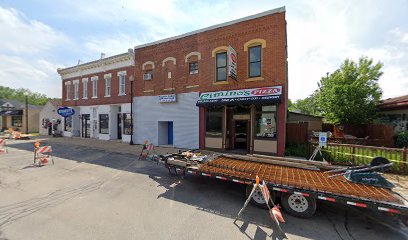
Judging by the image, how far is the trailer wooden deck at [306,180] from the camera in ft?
14.3

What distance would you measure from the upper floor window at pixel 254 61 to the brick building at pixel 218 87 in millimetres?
65

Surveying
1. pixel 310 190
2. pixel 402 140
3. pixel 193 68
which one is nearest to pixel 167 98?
pixel 193 68

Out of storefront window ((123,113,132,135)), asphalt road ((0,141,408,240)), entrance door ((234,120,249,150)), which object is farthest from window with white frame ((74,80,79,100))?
entrance door ((234,120,249,150))

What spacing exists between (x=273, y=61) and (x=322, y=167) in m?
7.42

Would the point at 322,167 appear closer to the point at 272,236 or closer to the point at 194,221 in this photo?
the point at 272,236

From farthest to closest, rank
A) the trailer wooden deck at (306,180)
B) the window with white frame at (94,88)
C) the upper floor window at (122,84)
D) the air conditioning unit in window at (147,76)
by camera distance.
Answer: the window with white frame at (94,88)
the upper floor window at (122,84)
the air conditioning unit in window at (147,76)
the trailer wooden deck at (306,180)

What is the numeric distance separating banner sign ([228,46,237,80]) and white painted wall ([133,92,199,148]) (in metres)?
3.55

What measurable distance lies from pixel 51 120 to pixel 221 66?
27.1 metres

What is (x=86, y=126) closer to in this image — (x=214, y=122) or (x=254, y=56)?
(x=214, y=122)

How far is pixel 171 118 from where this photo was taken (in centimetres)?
1550

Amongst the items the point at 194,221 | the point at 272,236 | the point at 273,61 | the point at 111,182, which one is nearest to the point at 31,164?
the point at 111,182

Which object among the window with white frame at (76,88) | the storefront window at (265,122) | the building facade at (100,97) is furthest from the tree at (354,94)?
the window with white frame at (76,88)

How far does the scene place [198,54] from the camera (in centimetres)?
A: 1424

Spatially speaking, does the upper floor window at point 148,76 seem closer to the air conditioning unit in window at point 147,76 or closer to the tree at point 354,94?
the air conditioning unit in window at point 147,76
